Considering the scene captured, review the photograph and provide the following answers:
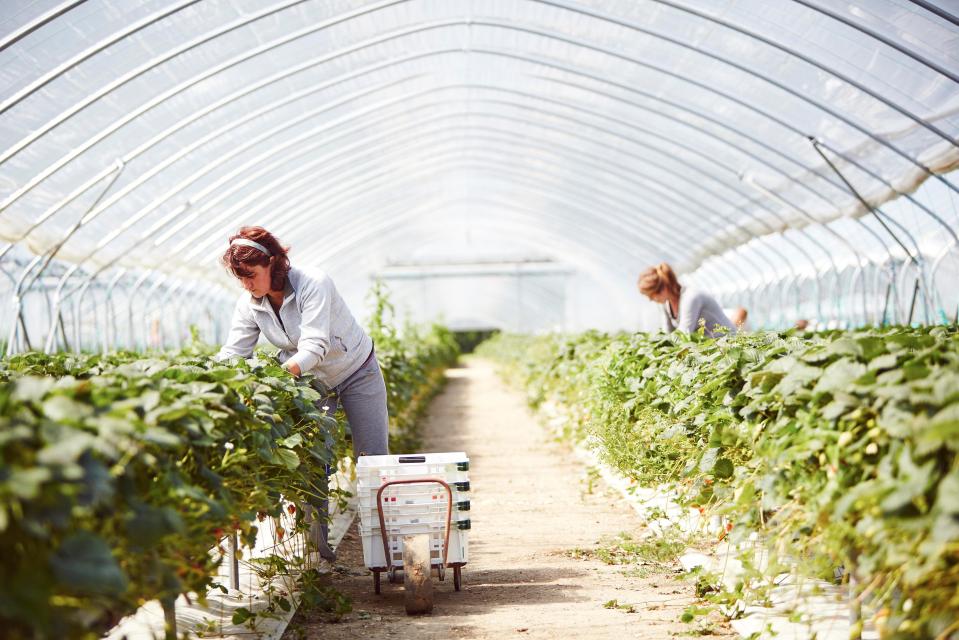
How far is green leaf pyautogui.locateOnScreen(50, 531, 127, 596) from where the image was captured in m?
1.75

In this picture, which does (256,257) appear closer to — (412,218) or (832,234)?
(832,234)

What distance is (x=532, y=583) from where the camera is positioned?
417 cm

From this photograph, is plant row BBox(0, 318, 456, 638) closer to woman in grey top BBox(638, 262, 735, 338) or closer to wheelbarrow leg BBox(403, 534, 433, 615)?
wheelbarrow leg BBox(403, 534, 433, 615)

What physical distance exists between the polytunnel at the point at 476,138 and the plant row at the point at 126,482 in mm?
5349

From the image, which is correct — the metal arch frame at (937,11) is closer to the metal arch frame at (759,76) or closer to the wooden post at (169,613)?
the metal arch frame at (759,76)

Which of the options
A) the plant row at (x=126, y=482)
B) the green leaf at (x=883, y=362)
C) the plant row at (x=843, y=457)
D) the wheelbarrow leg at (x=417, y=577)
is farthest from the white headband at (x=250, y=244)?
the green leaf at (x=883, y=362)

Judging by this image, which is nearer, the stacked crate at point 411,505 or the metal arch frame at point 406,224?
the stacked crate at point 411,505

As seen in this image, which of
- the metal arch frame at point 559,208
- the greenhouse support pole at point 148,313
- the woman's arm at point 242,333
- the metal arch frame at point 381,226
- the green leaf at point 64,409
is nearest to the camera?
the green leaf at point 64,409

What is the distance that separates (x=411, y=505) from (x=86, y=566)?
2157 millimetres

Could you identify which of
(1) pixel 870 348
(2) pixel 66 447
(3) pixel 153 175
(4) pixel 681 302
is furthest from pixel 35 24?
(1) pixel 870 348

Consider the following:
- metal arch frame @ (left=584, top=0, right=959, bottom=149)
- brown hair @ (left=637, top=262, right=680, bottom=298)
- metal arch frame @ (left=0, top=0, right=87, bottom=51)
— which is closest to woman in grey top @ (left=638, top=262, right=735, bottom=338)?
brown hair @ (left=637, top=262, right=680, bottom=298)

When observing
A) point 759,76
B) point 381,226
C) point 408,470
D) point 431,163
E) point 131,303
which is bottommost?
point 408,470

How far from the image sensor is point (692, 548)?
14.8ft

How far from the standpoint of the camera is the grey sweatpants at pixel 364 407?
4586 mm
